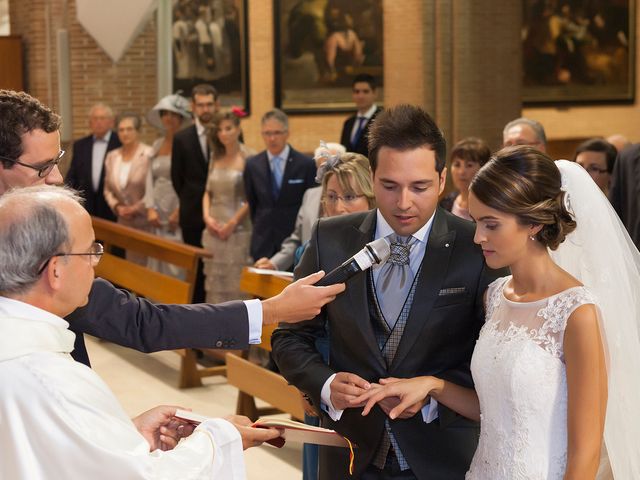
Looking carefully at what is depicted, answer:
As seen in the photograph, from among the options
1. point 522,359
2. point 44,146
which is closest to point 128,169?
point 44,146

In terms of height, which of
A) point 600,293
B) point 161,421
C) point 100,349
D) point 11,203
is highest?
point 11,203

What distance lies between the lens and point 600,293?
132 inches

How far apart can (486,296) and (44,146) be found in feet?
4.73

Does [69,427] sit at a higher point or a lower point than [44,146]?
lower

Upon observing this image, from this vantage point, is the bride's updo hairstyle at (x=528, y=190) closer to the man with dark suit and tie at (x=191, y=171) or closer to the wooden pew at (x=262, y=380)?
the wooden pew at (x=262, y=380)

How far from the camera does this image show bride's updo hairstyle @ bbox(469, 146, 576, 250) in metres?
2.94

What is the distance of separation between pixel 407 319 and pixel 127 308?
2.86ft

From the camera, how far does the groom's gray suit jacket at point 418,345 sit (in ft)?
10.1

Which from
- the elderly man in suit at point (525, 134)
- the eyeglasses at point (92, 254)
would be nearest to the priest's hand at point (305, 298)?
the eyeglasses at point (92, 254)

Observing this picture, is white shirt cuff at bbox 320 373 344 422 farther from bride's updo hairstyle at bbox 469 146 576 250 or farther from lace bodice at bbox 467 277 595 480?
bride's updo hairstyle at bbox 469 146 576 250

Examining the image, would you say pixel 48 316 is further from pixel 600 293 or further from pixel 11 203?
pixel 600 293

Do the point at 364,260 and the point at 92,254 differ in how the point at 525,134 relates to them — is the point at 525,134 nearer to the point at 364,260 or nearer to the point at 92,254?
the point at 364,260

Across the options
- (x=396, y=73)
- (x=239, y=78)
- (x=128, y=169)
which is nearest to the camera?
(x=128, y=169)

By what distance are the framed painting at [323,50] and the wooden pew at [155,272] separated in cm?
854
